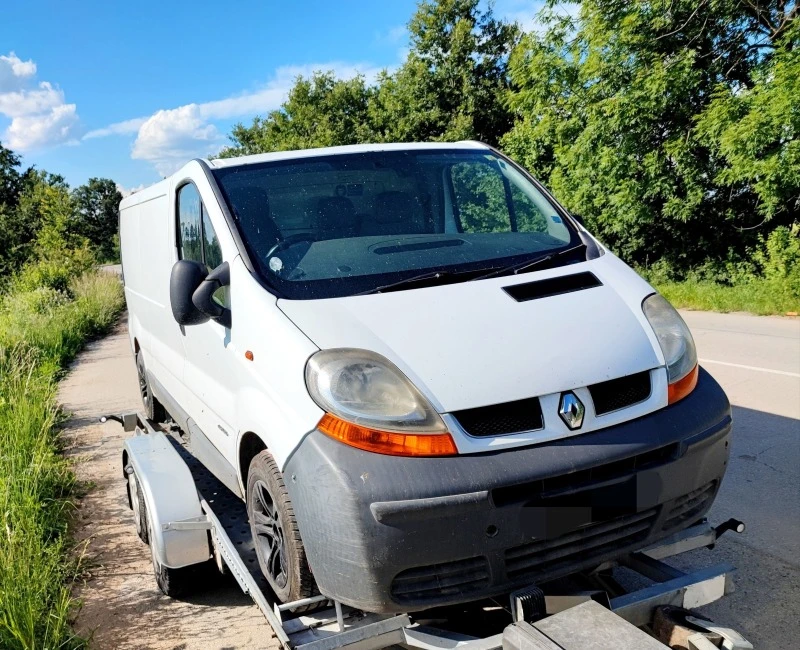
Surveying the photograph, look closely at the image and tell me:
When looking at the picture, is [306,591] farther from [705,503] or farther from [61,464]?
[61,464]

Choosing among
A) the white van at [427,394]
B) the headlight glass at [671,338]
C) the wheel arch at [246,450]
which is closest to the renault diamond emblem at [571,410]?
the white van at [427,394]

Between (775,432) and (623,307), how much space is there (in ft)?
11.1

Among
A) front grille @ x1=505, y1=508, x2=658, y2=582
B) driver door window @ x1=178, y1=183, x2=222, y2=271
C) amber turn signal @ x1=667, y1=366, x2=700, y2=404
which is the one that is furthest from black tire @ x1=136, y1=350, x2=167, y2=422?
amber turn signal @ x1=667, y1=366, x2=700, y2=404

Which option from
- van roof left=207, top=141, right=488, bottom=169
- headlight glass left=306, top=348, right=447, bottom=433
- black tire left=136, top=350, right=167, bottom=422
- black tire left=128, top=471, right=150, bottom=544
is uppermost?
van roof left=207, top=141, right=488, bottom=169

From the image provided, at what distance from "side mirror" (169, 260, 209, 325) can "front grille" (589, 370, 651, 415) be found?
172 centimetres

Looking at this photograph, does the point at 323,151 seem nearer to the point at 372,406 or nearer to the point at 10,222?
the point at 372,406

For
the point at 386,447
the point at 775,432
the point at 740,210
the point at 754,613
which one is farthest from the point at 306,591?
the point at 740,210

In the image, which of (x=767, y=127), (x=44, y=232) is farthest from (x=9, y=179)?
(x=767, y=127)

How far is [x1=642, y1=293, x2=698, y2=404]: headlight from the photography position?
2678mm

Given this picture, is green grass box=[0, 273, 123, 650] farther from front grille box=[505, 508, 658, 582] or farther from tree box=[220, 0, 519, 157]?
tree box=[220, 0, 519, 157]

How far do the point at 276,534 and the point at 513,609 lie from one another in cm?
95

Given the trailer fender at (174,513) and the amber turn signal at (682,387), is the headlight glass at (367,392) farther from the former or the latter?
the trailer fender at (174,513)

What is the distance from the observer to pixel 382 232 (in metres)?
3.35

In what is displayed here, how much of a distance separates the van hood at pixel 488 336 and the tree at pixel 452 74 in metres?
23.7
